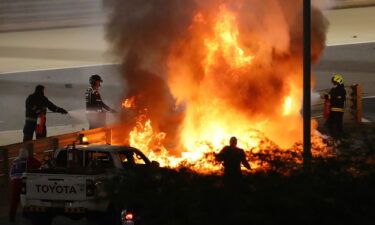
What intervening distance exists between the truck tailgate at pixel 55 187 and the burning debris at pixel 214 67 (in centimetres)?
490

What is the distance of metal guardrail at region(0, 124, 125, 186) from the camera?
16.9 metres

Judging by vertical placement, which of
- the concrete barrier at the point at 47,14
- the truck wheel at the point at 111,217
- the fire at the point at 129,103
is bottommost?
the truck wheel at the point at 111,217

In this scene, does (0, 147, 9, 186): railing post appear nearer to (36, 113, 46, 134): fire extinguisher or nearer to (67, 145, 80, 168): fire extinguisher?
(67, 145, 80, 168): fire extinguisher

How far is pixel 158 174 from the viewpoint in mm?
9953

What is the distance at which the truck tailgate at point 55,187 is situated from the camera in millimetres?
13109

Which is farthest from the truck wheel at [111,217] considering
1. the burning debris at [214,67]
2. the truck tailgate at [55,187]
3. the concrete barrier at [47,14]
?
the concrete barrier at [47,14]

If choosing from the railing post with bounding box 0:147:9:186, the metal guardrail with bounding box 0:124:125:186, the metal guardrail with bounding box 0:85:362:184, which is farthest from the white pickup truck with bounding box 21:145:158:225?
the metal guardrail with bounding box 0:85:362:184

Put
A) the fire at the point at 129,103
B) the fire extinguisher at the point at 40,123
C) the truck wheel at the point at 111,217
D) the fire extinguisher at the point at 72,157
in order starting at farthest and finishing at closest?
the fire extinguisher at the point at 40,123, the fire at the point at 129,103, the fire extinguisher at the point at 72,157, the truck wheel at the point at 111,217

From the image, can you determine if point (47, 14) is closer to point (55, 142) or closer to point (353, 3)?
point (353, 3)

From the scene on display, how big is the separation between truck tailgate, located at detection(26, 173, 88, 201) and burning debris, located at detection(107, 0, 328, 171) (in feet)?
16.1

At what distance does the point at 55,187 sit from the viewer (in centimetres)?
1327

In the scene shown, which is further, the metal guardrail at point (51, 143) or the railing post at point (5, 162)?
the metal guardrail at point (51, 143)

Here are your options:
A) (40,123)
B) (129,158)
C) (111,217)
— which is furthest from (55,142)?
(111,217)

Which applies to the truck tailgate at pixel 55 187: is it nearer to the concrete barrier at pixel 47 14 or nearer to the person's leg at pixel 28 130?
the person's leg at pixel 28 130
